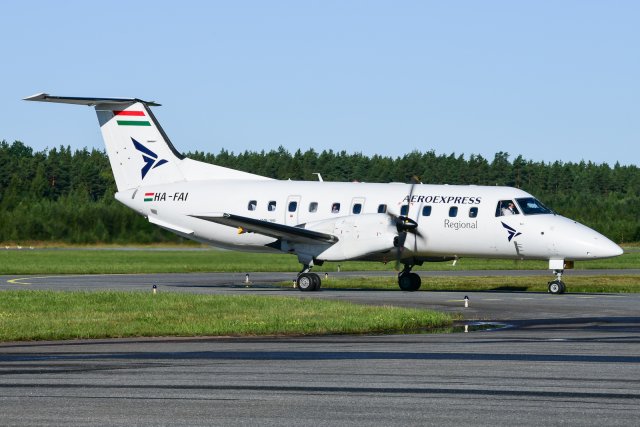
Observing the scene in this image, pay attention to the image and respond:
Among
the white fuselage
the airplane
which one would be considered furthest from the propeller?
the white fuselage

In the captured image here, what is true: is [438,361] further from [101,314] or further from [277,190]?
[277,190]

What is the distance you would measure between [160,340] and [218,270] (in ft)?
109

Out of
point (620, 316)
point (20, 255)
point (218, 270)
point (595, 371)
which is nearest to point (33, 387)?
point (595, 371)

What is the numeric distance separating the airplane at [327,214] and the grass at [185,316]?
653 centimetres

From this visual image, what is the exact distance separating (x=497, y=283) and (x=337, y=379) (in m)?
29.6

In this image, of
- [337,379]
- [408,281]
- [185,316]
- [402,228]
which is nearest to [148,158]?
[402,228]

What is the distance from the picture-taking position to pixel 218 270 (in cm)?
5459

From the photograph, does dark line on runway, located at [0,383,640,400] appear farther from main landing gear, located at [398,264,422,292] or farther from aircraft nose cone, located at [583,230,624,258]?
main landing gear, located at [398,264,422,292]

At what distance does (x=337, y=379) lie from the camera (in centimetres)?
1471

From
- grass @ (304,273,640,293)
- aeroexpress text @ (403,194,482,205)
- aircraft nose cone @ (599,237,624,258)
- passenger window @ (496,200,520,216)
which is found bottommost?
grass @ (304,273,640,293)

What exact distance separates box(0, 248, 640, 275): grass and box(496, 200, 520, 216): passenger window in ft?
57.5

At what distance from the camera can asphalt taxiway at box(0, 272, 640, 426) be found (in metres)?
11.8

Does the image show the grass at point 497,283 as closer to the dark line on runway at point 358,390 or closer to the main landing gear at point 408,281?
the main landing gear at point 408,281

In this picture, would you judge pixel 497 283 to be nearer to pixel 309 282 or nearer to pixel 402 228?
pixel 402 228
